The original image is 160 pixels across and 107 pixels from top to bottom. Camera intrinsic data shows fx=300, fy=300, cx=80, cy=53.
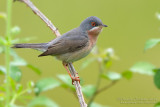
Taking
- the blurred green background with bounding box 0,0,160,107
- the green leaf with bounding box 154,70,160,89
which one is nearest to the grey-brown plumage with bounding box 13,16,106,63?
the green leaf with bounding box 154,70,160,89

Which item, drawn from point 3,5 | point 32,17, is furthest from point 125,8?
point 3,5

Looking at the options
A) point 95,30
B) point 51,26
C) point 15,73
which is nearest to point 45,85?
point 15,73

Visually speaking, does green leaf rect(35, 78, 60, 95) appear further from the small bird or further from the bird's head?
the bird's head

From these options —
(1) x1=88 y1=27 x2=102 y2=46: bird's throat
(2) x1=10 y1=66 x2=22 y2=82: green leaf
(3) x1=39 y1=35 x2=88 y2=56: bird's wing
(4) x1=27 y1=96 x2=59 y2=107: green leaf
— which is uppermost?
(1) x1=88 y1=27 x2=102 y2=46: bird's throat

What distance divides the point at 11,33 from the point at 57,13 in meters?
6.74

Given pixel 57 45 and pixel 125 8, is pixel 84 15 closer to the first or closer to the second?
pixel 125 8

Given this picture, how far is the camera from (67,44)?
4.66m

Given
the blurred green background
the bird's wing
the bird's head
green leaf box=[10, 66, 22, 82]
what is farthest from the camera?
the blurred green background

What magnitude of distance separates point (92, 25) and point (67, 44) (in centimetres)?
51

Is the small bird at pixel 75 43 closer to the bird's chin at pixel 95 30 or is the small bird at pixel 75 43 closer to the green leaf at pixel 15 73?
the bird's chin at pixel 95 30

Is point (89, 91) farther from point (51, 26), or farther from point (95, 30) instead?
point (95, 30)

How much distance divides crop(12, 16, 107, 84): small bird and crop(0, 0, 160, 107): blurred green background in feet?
9.00

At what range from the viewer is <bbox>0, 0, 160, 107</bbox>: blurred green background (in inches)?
302

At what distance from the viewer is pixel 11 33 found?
10.9ft
